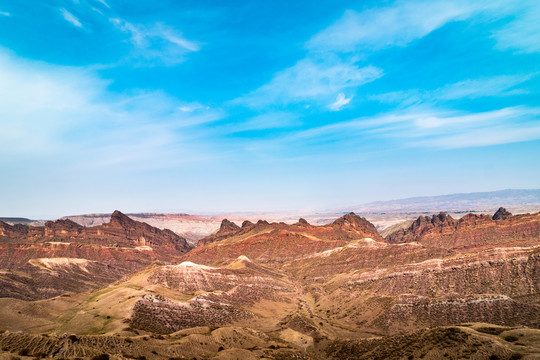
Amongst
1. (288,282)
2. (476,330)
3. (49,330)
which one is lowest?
(288,282)

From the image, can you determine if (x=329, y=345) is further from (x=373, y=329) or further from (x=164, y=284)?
(x=164, y=284)

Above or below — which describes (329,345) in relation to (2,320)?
below

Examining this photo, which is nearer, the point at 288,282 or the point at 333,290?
the point at 333,290

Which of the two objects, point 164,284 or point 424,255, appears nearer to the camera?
point 164,284

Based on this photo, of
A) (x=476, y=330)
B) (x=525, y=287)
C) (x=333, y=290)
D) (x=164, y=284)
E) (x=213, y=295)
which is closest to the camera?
(x=476, y=330)

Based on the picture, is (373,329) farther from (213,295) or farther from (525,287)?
(213,295)

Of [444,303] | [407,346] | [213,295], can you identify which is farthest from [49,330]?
[444,303]

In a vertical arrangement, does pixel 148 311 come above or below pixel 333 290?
above

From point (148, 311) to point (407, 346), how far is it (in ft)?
248

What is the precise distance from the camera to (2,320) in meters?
102

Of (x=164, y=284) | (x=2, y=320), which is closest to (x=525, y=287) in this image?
(x=164, y=284)

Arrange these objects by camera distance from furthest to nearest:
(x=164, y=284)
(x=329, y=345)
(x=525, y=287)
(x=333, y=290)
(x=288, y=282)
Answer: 1. (x=288, y=282)
2. (x=333, y=290)
3. (x=164, y=284)
4. (x=525, y=287)
5. (x=329, y=345)

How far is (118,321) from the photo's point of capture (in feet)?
328

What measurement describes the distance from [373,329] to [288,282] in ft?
292
